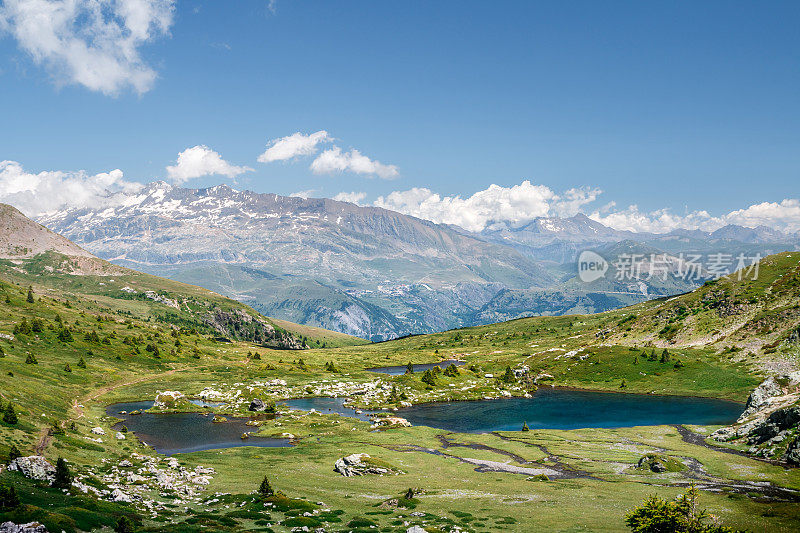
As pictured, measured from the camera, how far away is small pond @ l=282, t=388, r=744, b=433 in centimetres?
12431

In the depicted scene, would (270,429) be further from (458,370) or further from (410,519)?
(458,370)

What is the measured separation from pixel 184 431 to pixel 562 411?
11128 centimetres

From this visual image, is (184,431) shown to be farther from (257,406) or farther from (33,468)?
(33,468)

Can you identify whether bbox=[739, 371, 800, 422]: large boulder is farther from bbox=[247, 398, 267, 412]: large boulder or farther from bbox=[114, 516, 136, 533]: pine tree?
bbox=[247, 398, 267, 412]: large boulder

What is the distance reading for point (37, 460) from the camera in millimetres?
46938

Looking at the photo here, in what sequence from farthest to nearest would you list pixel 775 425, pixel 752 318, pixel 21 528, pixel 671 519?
pixel 752 318 < pixel 775 425 < pixel 671 519 < pixel 21 528

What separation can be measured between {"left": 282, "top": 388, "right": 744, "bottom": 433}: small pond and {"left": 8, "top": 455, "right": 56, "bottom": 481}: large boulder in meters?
86.5

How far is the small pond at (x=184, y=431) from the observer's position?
3625 inches

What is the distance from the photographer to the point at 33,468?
45.1 m

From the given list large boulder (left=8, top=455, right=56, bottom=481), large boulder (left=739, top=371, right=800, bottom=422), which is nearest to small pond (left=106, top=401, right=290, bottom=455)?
large boulder (left=8, top=455, right=56, bottom=481)

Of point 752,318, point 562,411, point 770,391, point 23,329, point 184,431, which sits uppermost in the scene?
point 752,318

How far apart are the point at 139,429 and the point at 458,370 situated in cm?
12345

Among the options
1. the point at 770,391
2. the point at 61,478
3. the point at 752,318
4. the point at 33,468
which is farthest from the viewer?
the point at 752,318

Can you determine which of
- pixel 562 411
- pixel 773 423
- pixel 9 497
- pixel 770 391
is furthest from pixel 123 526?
pixel 562 411
